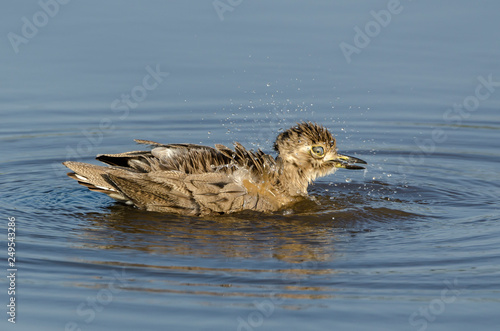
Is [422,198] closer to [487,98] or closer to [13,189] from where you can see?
[487,98]

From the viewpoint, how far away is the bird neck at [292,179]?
11320 millimetres

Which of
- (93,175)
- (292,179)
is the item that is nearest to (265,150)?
(292,179)

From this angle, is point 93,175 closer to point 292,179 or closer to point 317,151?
point 292,179

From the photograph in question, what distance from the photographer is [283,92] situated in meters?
15.4

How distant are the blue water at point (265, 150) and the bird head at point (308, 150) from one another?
50 centimetres

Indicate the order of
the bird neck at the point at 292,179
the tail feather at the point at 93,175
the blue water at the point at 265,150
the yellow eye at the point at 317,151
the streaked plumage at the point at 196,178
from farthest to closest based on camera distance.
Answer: the yellow eye at the point at 317,151, the bird neck at the point at 292,179, the tail feather at the point at 93,175, the streaked plumage at the point at 196,178, the blue water at the point at 265,150

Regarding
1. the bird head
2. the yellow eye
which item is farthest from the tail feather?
the yellow eye

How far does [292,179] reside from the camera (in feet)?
37.7

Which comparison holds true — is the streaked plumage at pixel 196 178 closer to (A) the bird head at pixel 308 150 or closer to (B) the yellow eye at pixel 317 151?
(A) the bird head at pixel 308 150

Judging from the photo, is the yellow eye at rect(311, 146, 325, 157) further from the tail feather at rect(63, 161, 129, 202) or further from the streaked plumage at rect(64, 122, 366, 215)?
the tail feather at rect(63, 161, 129, 202)

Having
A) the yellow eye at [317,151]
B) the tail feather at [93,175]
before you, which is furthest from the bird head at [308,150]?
the tail feather at [93,175]

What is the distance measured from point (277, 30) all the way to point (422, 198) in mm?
6619

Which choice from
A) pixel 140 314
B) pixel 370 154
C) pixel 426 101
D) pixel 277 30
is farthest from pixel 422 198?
pixel 277 30

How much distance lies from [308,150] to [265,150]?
244cm
